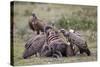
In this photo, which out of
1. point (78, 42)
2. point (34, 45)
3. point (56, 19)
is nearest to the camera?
point (34, 45)

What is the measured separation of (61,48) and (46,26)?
1.17 feet

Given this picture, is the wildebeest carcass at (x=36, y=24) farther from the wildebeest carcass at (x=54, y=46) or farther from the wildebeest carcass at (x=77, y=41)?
the wildebeest carcass at (x=77, y=41)

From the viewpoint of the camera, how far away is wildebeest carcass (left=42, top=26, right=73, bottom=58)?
2443 millimetres

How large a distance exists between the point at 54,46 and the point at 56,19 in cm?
36

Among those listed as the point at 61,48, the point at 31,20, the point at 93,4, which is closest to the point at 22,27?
the point at 31,20

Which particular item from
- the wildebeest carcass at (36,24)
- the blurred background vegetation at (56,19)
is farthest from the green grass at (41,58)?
the wildebeest carcass at (36,24)

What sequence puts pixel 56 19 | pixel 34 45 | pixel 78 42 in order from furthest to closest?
1. pixel 78 42
2. pixel 56 19
3. pixel 34 45

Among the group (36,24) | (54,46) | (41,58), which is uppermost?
(36,24)

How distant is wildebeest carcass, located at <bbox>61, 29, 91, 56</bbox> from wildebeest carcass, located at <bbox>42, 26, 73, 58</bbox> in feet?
0.33

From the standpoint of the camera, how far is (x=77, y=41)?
102 inches

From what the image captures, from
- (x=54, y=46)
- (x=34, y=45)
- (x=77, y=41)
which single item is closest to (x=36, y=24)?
(x=34, y=45)

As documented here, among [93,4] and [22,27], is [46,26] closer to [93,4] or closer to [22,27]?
[22,27]

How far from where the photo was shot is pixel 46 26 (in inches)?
96.0

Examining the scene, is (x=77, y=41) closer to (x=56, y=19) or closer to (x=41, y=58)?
(x=56, y=19)
